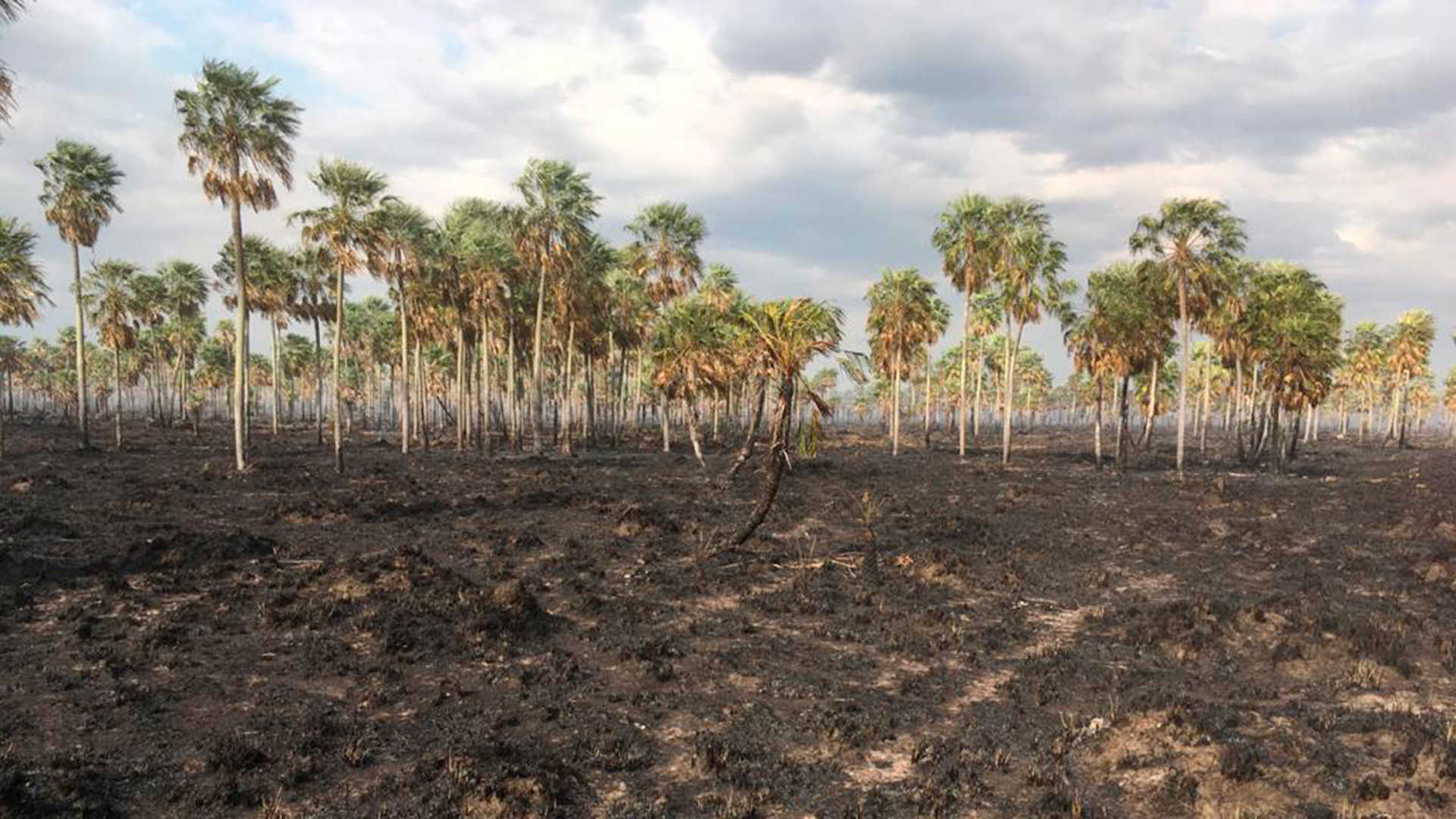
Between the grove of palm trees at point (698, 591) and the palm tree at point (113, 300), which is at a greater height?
the palm tree at point (113, 300)

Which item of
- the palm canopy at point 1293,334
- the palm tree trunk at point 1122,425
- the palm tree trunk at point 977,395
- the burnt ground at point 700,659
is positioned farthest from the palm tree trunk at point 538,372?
the palm canopy at point 1293,334

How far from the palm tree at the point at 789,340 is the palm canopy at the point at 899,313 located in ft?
112

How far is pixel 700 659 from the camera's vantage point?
670 inches

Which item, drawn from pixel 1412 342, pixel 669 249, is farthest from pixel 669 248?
pixel 1412 342

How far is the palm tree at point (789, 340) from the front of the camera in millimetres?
22250

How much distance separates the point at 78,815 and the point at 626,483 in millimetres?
29742

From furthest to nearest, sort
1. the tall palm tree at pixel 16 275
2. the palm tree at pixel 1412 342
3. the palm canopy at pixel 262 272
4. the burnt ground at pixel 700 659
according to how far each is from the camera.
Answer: the palm tree at pixel 1412 342 < the palm canopy at pixel 262 272 < the tall palm tree at pixel 16 275 < the burnt ground at pixel 700 659

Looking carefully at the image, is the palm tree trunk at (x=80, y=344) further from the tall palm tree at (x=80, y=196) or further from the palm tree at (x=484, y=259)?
the palm tree at (x=484, y=259)

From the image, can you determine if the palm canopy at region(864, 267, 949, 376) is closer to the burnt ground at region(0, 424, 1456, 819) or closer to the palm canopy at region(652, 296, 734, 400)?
the palm canopy at region(652, 296, 734, 400)

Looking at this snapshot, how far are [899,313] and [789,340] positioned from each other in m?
35.2

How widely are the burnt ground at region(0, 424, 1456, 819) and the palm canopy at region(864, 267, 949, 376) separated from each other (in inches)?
1011

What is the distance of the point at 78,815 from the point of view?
9.51 metres

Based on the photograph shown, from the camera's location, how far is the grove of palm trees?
11.7 metres

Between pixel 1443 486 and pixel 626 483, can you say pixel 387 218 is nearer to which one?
pixel 626 483
